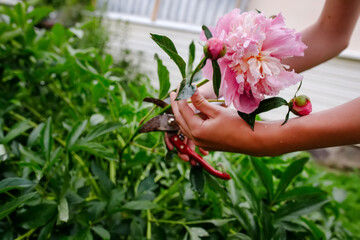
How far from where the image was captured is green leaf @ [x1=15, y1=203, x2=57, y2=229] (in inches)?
23.2

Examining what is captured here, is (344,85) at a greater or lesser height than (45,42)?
lesser

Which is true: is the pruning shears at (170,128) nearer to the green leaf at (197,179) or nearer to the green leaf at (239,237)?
the green leaf at (197,179)

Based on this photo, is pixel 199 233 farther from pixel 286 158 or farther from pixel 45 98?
pixel 45 98

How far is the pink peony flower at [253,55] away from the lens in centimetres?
43

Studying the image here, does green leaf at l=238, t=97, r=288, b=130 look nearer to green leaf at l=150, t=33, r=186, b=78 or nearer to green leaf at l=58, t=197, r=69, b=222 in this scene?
green leaf at l=150, t=33, r=186, b=78

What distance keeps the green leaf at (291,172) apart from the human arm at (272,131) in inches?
9.3

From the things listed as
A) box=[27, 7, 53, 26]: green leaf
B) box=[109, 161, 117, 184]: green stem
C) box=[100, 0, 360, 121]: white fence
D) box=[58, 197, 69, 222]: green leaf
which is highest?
box=[27, 7, 53, 26]: green leaf

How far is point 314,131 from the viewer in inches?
18.5

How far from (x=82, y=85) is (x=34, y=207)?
425 mm

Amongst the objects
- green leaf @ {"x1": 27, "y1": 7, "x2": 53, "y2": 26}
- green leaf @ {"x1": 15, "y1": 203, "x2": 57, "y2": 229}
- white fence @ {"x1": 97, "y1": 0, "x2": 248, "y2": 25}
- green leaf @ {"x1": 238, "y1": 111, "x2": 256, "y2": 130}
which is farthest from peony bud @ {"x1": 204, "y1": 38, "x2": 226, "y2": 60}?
white fence @ {"x1": 97, "y1": 0, "x2": 248, "y2": 25}

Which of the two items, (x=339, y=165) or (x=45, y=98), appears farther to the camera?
(x=339, y=165)

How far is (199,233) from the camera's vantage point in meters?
0.65

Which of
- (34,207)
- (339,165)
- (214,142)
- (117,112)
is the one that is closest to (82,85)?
(117,112)

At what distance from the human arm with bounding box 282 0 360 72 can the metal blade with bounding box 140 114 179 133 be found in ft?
1.12
